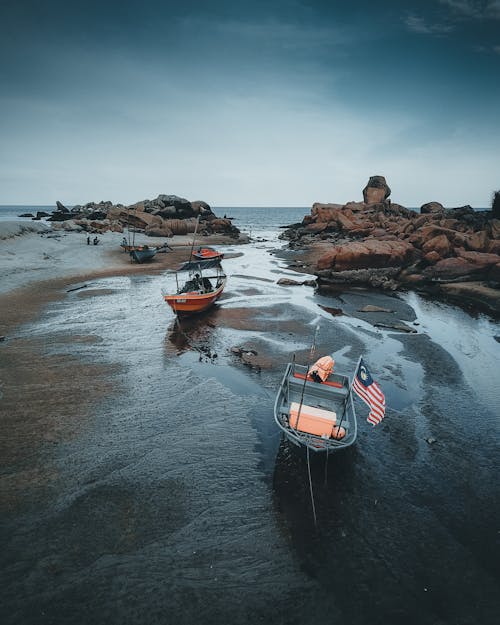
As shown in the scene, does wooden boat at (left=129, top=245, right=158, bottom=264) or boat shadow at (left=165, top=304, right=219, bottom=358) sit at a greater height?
wooden boat at (left=129, top=245, right=158, bottom=264)

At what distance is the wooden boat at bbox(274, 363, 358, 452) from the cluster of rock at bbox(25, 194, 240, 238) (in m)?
55.1

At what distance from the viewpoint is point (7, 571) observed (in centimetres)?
680

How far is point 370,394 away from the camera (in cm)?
949

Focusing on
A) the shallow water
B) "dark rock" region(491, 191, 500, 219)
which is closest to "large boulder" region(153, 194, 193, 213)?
"dark rock" region(491, 191, 500, 219)

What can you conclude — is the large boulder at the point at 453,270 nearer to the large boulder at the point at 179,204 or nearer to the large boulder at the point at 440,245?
the large boulder at the point at 440,245

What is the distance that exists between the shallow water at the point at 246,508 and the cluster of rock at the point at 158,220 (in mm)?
53514

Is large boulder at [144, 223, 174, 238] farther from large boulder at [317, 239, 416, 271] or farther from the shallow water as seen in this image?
the shallow water

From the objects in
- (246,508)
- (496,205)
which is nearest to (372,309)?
(246,508)

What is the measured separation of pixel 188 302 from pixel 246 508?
48.0ft

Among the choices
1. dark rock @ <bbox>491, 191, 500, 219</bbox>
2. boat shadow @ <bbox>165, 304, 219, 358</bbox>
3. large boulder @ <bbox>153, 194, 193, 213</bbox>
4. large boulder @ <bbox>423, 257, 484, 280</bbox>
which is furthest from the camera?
large boulder @ <bbox>153, 194, 193, 213</bbox>

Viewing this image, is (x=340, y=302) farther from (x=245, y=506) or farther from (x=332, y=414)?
(x=245, y=506)

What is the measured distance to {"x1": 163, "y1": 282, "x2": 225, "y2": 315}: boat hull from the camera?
69.3 ft

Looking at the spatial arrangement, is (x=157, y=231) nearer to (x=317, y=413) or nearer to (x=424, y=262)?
(x=424, y=262)

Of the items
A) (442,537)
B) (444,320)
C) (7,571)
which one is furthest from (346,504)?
(444,320)
